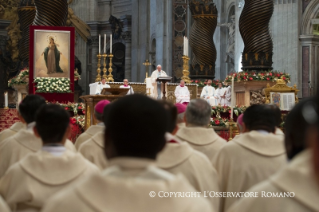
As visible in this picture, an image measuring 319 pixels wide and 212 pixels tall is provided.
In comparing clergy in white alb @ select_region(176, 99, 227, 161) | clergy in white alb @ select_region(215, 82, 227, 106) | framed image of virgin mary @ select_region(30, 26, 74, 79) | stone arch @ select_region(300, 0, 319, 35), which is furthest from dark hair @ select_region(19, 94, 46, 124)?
stone arch @ select_region(300, 0, 319, 35)

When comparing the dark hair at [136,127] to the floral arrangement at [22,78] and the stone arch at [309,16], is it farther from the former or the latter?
the stone arch at [309,16]

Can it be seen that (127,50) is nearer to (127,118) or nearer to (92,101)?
(92,101)

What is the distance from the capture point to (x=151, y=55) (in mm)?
33750

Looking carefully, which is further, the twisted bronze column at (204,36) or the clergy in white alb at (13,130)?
the twisted bronze column at (204,36)

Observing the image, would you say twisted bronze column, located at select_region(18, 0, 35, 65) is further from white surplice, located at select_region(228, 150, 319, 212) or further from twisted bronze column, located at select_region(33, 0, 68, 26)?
white surplice, located at select_region(228, 150, 319, 212)

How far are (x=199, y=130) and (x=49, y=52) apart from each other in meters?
11.8

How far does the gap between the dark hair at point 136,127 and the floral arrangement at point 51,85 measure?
13.2 meters

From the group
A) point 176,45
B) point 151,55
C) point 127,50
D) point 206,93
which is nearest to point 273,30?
point 206,93

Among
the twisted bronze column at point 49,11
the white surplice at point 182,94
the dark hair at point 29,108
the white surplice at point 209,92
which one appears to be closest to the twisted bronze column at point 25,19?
the twisted bronze column at point 49,11

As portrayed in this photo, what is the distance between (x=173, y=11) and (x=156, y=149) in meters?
28.0

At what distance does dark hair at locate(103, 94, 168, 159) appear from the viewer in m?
1.94

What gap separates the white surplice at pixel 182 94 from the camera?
1805 centimetres

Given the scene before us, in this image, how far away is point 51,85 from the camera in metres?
15.0

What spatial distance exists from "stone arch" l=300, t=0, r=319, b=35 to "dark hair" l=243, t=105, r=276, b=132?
18.0 meters
